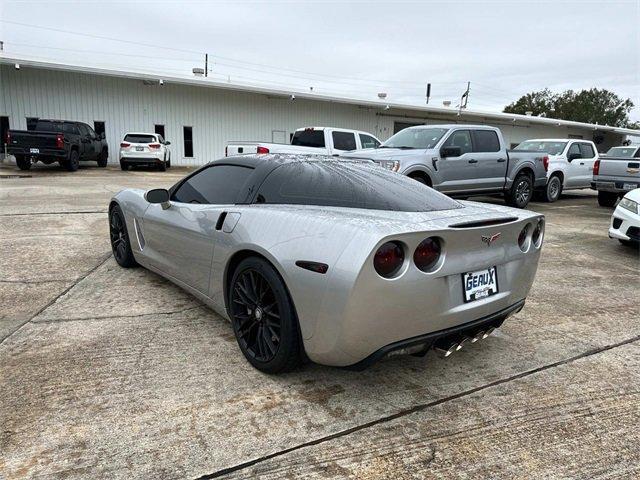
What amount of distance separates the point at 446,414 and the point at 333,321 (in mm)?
849

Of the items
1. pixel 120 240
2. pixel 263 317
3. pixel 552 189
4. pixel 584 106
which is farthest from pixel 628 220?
pixel 584 106

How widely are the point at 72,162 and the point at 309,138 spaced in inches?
361

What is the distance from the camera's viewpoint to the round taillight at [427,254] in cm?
230

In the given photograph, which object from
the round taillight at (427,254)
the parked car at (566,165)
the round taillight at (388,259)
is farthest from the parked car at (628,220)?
the parked car at (566,165)

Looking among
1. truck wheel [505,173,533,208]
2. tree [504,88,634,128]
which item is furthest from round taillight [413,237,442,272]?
tree [504,88,634,128]

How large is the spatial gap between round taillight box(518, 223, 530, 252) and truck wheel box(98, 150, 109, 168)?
19195 millimetres

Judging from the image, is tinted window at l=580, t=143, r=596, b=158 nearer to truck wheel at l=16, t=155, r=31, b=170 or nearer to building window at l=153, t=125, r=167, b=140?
building window at l=153, t=125, r=167, b=140

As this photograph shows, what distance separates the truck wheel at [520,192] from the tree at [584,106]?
64425 mm

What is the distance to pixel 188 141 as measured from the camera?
22.5 m

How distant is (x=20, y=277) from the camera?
14.6ft

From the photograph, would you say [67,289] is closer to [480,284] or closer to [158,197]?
[158,197]

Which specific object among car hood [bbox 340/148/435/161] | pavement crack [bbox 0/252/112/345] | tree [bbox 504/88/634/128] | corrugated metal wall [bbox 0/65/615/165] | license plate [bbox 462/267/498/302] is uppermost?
tree [bbox 504/88/634/128]

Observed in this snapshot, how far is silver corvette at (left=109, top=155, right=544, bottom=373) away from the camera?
2.23m

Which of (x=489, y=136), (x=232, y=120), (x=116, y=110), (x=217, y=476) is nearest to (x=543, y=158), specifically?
(x=489, y=136)
